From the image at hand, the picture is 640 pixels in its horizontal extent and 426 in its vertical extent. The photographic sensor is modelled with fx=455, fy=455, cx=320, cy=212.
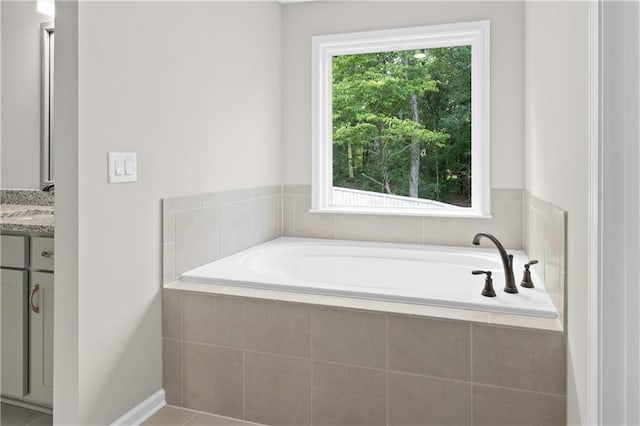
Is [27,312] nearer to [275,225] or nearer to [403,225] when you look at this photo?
[275,225]

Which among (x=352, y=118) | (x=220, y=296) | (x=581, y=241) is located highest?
(x=352, y=118)

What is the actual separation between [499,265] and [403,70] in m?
1.57

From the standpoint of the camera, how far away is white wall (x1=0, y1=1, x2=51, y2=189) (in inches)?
107

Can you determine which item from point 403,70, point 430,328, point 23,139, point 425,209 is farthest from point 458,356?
point 23,139

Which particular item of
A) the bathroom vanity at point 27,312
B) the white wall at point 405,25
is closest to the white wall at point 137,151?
the bathroom vanity at point 27,312

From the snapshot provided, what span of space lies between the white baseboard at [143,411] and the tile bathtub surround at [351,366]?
48 mm

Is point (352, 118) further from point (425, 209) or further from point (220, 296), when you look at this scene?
point (220, 296)

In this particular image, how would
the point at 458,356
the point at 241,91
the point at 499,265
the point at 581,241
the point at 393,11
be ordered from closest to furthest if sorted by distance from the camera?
1. the point at 581,241
2. the point at 458,356
3. the point at 499,265
4. the point at 241,91
5. the point at 393,11

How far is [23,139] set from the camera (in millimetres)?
2748

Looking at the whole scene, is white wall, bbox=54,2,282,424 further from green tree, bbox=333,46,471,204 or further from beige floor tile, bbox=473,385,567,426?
beige floor tile, bbox=473,385,567,426

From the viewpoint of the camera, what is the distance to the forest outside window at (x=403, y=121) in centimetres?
311

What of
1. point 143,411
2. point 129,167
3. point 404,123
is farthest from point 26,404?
point 404,123

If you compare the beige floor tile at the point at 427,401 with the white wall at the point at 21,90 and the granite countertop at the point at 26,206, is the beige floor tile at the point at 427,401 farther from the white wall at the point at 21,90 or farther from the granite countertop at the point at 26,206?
the white wall at the point at 21,90

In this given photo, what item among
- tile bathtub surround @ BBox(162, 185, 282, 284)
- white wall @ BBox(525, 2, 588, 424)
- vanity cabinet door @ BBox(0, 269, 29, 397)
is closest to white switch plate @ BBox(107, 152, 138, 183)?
tile bathtub surround @ BBox(162, 185, 282, 284)
